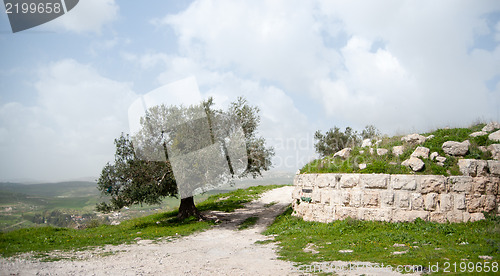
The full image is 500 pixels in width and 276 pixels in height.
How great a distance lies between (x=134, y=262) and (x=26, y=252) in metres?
5.05

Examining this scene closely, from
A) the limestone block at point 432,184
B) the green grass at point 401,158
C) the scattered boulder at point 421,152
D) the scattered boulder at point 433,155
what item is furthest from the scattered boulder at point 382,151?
the limestone block at point 432,184

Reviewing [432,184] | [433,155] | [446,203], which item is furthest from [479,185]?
[433,155]

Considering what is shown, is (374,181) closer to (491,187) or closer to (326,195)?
(326,195)

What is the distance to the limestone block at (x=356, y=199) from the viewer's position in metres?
12.4

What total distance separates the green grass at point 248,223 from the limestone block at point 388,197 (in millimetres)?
7648

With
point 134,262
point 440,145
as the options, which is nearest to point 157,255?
point 134,262

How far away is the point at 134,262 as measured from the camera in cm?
920

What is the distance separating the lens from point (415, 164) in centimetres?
1212

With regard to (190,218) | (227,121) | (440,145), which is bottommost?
(190,218)

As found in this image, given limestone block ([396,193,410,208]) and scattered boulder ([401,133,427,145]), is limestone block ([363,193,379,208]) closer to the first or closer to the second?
limestone block ([396,193,410,208])

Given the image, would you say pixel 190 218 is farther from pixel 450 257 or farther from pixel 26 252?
pixel 450 257

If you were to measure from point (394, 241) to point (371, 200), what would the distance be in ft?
9.07

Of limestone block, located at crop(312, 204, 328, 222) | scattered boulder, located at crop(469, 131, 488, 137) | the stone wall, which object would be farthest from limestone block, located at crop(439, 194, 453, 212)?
limestone block, located at crop(312, 204, 328, 222)

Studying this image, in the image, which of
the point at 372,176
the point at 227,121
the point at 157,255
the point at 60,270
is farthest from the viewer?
the point at 227,121
